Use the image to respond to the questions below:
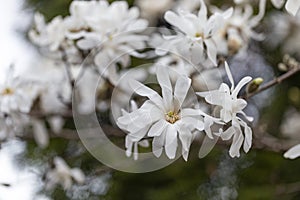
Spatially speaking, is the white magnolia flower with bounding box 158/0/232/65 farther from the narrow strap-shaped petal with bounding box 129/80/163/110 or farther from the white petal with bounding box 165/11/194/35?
the narrow strap-shaped petal with bounding box 129/80/163/110

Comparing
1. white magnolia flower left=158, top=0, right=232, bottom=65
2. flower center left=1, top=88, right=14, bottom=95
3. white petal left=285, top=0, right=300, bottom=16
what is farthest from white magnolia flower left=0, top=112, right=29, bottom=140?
white petal left=285, top=0, right=300, bottom=16

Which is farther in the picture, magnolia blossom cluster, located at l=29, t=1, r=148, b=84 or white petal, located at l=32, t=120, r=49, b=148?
white petal, located at l=32, t=120, r=49, b=148

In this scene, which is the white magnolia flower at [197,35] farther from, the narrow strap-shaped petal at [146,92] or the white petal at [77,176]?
the white petal at [77,176]

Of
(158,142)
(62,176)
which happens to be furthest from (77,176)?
(158,142)

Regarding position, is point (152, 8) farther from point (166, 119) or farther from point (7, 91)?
point (166, 119)

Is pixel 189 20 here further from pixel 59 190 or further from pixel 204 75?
pixel 59 190

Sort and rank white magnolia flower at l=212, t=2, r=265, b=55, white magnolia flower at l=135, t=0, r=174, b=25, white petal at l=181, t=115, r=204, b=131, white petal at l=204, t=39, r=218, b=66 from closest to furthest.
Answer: white petal at l=181, t=115, r=204, b=131 < white petal at l=204, t=39, r=218, b=66 < white magnolia flower at l=212, t=2, r=265, b=55 < white magnolia flower at l=135, t=0, r=174, b=25
